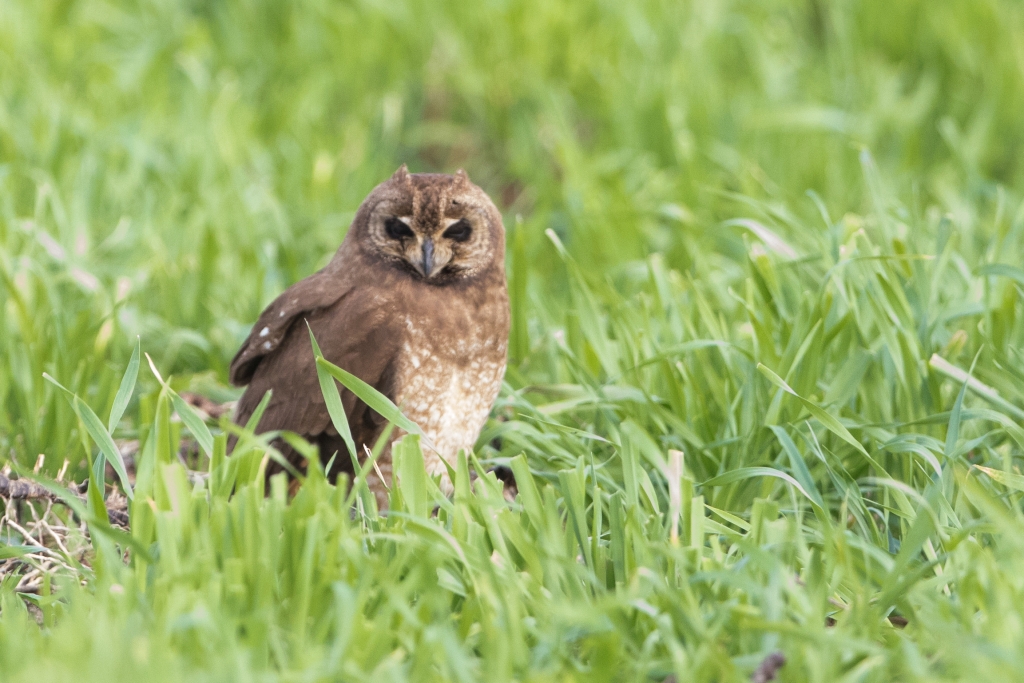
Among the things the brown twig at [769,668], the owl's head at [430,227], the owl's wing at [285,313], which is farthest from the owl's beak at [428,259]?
the brown twig at [769,668]

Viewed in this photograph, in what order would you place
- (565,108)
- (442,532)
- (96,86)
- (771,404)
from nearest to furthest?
1. (442,532)
2. (771,404)
3. (96,86)
4. (565,108)

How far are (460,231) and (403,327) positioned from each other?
0.31m

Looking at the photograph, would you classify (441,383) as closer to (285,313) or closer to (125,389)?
(285,313)

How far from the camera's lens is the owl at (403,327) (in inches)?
122

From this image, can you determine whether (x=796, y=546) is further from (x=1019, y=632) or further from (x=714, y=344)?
(x=714, y=344)

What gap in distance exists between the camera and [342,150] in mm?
5859

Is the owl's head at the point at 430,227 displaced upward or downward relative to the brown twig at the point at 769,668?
upward

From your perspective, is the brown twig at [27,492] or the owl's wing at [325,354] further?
the owl's wing at [325,354]

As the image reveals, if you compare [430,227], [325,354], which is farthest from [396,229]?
[325,354]

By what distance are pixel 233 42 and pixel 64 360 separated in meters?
3.45

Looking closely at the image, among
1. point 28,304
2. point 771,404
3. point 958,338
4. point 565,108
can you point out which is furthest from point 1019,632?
point 565,108

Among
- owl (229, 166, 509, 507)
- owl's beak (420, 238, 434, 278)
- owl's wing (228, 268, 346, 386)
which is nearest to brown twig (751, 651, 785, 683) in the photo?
owl (229, 166, 509, 507)

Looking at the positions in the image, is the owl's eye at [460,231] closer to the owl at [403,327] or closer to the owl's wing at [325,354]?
the owl at [403,327]

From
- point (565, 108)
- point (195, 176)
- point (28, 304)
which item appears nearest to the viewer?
point (28, 304)
